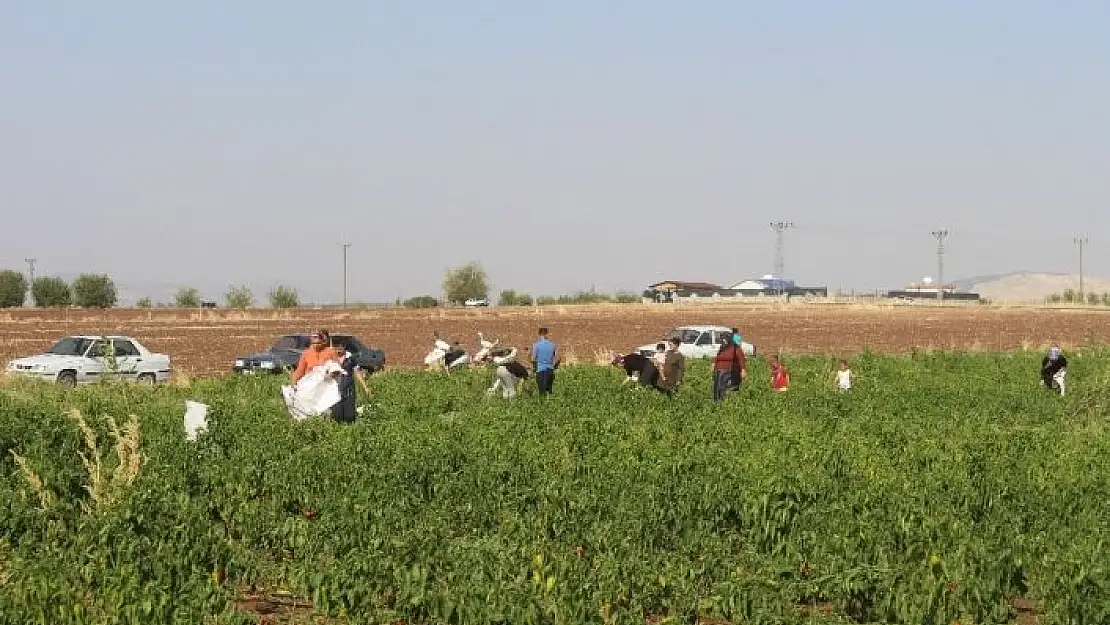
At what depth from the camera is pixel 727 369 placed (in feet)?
85.3

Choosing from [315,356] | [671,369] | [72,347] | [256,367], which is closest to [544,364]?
[671,369]

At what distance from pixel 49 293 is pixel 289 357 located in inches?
3523

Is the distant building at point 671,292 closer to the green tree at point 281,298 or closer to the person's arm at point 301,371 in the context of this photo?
the green tree at point 281,298

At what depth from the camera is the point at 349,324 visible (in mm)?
78625

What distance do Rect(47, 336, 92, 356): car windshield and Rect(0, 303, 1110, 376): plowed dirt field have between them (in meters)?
5.94

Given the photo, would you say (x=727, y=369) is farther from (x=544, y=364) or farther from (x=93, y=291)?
(x=93, y=291)

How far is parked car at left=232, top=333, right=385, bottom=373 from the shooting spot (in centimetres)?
3741

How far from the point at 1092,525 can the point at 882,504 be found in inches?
62.9

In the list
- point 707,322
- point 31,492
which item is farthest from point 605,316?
point 31,492

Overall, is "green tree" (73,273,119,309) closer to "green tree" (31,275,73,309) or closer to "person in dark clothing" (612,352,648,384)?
"green tree" (31,275,73,309)

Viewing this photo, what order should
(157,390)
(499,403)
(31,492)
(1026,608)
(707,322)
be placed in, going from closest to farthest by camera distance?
(1026,608) < (31,492) < (499,403) < (157,390) < (707,322)

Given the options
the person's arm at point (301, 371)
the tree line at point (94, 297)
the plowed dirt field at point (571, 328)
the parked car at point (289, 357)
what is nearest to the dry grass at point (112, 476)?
the person's arm at point (301, 371)

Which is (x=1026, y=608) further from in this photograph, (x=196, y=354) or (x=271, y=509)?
(x=196, y=354)

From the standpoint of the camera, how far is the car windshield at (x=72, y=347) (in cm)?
3434
